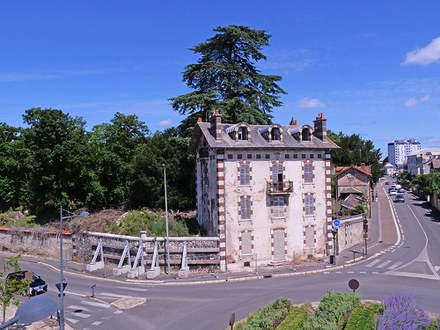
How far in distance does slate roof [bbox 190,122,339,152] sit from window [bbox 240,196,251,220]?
4.40 m

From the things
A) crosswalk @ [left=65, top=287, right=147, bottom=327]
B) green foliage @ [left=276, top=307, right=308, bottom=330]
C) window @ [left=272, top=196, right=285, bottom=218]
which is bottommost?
crosswalk @ [left=65, top=287, right=147, bottom=327]

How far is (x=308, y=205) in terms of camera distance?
36688 mm

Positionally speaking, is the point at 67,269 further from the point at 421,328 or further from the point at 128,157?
the point at 421,328

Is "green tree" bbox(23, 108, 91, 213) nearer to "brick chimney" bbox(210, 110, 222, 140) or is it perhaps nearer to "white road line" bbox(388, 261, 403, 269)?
"brick chimney" bbox(210, 110, 222, 140)

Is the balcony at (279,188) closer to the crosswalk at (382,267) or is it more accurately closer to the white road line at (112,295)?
the crosswalk at (382,267)

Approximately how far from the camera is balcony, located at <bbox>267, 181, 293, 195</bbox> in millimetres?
34969

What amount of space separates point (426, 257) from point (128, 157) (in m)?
37.1

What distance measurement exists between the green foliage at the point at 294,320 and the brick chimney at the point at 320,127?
20.1m

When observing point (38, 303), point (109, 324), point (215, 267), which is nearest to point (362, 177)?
point (215, 267)

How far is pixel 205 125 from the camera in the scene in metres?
36.6

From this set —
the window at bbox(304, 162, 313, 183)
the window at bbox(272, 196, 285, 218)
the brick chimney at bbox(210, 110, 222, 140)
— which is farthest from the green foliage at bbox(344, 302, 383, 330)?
the brick chimney at bbox(210, 110, 222, 140)

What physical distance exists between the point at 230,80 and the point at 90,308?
28307 millimetres

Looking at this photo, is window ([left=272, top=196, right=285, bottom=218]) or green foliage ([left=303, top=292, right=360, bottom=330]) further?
window ([left=272, top=196, right=285, bottom=218])

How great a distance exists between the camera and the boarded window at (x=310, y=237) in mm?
36531
